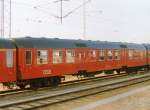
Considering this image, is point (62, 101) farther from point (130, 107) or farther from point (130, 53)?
point (130, 53)

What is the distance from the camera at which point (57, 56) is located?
2503 centimetres

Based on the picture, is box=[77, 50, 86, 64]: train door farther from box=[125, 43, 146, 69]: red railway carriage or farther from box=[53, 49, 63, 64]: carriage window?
box=[125, 43, 146, 69]: red railway carriage

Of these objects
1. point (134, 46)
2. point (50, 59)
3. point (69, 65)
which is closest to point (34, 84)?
point (50, 59)

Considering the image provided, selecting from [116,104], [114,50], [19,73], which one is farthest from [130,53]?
[116,104]

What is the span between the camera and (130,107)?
16.4 meters

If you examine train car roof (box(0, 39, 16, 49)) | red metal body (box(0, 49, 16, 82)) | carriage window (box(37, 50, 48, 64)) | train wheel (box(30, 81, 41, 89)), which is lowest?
train wheel (box(30, 81, 41, 89))

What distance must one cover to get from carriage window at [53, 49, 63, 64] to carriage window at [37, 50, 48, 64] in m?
0.93

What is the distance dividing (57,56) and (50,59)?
95 centimetres

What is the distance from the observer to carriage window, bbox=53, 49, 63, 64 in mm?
24692

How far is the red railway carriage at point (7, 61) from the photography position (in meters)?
20.2

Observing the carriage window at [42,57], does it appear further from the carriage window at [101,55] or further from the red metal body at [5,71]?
the carriage window at [101,55]

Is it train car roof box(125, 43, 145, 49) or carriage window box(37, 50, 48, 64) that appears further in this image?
train car roof box(125, 43, 145, 49)

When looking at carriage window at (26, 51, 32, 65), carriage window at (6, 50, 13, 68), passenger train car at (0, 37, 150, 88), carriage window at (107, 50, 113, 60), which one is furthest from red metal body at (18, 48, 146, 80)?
carriage window at (6, 50, 13, 68)

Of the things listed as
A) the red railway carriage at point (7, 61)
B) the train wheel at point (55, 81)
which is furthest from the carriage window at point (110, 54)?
the red railway carriage at point (7, 61)
